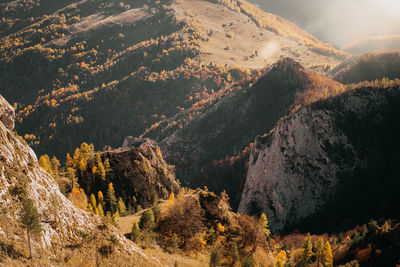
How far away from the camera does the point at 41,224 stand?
32.4 m

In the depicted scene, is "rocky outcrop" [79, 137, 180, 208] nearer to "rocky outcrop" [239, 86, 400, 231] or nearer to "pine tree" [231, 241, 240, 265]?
"pine tree" [231, 241, 240, 265]

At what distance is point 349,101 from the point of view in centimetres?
15388

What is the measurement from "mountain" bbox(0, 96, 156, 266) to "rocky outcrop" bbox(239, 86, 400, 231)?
114 meters

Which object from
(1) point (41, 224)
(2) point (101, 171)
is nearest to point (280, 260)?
(2) point (101, 171)

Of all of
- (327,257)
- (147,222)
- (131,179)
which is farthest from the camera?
(131,179)

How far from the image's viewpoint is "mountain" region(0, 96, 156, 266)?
29188 mm

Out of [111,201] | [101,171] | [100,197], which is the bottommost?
[100,197]

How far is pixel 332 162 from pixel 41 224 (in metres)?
139

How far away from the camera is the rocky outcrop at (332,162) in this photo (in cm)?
13825

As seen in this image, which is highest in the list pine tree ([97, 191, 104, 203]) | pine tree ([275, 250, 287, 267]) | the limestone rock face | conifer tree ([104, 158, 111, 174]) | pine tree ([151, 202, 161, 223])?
the limestone rock face

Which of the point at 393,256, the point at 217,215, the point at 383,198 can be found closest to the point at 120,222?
the point at 217,215

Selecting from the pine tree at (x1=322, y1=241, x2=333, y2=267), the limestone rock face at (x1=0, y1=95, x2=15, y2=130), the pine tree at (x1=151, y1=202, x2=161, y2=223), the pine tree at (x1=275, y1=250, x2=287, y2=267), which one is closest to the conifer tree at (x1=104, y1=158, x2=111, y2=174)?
the pine tree at (x1=151, y1=202, x2=161, y2=223)

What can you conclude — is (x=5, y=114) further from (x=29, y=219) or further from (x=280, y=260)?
(x=280, y=260)

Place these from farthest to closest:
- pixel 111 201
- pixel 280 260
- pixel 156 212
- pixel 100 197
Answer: pixel 100 197 → pixel 111 201 → pixel 280 260 → pixel 156 212
